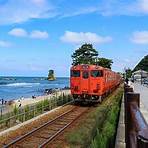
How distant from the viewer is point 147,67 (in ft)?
508

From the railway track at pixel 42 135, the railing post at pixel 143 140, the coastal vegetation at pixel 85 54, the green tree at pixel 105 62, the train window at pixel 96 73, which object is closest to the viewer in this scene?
the railing post at pixel 143 140

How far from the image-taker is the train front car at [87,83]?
90.3 feet

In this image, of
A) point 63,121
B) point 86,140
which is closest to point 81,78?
point 63,121

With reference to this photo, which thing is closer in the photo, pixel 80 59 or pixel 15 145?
pixel 15 145

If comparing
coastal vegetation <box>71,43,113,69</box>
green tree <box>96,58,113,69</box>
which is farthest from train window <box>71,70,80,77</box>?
green tree <box>96,58,113,69</box>

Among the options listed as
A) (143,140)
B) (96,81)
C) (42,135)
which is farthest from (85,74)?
(143,140)

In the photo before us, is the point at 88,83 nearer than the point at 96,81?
No

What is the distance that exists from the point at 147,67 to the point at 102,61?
57.9 metres

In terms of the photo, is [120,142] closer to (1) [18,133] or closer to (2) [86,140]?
(2) [86,140]

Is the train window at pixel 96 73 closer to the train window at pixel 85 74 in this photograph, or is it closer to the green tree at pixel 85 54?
the train window at pixel 85 74

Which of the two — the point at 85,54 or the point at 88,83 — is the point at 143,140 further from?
the point at 85,54

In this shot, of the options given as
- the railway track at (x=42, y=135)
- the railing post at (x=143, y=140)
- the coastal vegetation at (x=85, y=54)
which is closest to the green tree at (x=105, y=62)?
the coastal vegetation at (x=85, y=54)

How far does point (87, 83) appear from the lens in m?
27.8

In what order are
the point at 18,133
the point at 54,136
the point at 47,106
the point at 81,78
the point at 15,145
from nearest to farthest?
the point at 15,145 < the point at 54,136 < the point at 18,133 < the point at 47,106 < the point at 81,78
